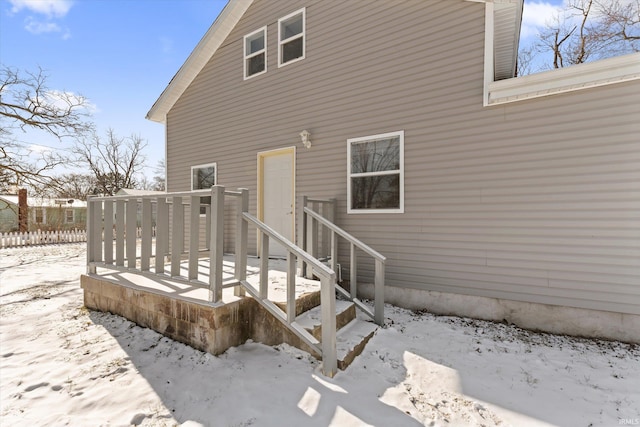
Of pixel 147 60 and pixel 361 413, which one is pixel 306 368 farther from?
pixel 147 60

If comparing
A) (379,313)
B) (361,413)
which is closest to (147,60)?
(379,313)

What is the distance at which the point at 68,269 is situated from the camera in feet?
23.6

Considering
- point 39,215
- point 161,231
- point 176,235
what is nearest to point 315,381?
point 176,235

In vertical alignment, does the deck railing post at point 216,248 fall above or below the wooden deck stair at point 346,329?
above

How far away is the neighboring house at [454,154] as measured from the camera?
3260 millimetres

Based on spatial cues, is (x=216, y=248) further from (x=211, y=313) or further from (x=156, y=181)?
(x=156, y=181)

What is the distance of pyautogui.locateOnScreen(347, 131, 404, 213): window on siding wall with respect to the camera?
4.47m

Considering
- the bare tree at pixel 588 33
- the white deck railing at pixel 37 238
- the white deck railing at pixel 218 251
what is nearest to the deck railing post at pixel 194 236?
the white deck railing at pixel 218 251

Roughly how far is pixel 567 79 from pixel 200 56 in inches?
275

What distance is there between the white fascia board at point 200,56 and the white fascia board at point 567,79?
5.52 meters

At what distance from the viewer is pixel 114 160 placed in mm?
25719

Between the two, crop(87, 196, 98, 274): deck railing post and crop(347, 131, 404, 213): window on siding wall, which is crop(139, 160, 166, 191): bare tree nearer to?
crop(87, 196, 98, 274): deck railing post

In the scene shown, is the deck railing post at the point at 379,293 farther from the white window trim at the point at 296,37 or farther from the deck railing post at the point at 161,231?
the white window trim at the point at 296,37

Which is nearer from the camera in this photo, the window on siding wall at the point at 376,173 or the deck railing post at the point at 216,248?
the deck railing post at the point at 216,248
